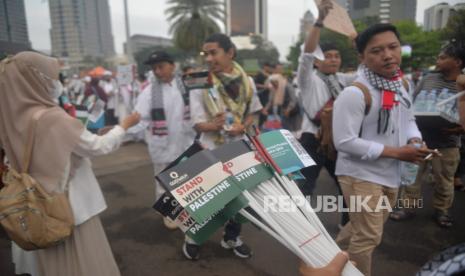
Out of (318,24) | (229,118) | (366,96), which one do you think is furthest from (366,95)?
(229,118)

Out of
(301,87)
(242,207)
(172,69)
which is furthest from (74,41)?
(242,207)

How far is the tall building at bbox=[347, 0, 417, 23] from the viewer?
288cm

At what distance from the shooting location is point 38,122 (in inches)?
74.4

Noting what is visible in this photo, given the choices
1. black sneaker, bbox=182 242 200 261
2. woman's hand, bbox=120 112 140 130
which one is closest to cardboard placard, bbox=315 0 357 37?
woman's hand, bbox=120 112 140 130

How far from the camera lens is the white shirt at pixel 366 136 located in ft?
6.63

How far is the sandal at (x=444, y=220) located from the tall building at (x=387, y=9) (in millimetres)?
2129

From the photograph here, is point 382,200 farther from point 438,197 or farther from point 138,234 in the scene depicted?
point 138,234

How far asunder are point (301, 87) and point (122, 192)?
3.10 m

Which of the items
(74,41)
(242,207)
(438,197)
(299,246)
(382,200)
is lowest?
(438,197)

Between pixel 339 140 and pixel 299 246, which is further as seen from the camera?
pixel 339 140

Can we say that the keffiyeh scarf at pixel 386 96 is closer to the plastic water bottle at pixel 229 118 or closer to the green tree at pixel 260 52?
the plastic water bottle at pixel 229 118

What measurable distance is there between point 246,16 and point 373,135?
7385cm

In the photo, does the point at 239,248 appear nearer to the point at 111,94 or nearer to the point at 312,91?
the point at 312,91

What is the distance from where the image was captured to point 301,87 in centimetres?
340
